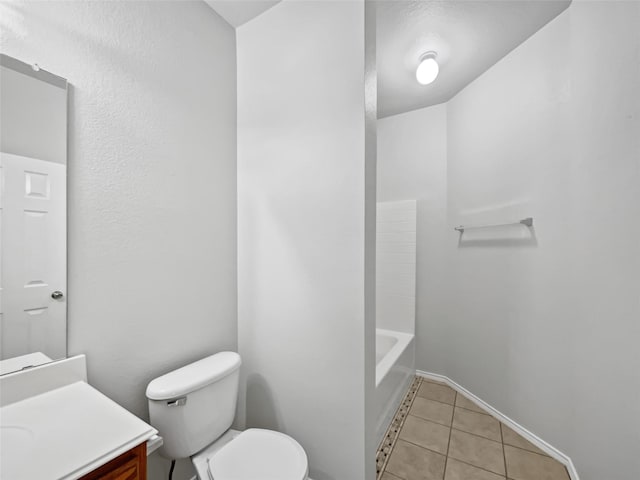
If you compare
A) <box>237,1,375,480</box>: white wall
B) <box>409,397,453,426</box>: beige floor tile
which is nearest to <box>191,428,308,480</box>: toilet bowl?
<box>237,1,375,480</box>: white wall

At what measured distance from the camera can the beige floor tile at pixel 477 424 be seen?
5.93 ft

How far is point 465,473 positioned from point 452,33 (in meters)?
2.61

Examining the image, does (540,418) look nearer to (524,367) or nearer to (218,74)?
(524,367)

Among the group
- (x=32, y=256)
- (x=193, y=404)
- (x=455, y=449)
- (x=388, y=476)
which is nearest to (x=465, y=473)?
(x=455, y=449)

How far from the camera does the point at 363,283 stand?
120cm

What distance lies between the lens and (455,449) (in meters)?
1.67

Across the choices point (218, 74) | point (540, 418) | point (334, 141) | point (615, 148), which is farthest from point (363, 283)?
point (540, 418)

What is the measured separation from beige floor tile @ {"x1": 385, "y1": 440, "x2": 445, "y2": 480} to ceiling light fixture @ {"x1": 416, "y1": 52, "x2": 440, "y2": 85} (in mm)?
2440

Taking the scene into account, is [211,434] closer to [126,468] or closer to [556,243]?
[126,468]

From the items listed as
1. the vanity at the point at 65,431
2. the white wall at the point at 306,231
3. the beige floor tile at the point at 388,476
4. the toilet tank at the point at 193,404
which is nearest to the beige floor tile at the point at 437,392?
the beige floor tile at the point at 388,476

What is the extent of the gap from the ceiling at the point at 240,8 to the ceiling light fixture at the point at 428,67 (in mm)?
1023

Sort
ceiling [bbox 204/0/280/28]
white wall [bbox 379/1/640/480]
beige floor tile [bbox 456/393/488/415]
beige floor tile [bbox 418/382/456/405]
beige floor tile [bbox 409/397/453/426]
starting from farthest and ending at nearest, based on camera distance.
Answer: beige floor tile [bbox 418/382/456/405] < beige floor tile [bbox 456/393/488/415] < beige floor tile [bbox 409/397/453/426] < ceiling [bbox 204/0/280/28] < white wall [bbox 379/1/640/480]

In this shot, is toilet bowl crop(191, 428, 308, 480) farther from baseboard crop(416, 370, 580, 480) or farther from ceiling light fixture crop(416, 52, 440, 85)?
ceiling light fixture crop(416, 52, 440, 85)

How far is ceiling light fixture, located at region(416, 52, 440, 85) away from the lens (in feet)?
5.94
